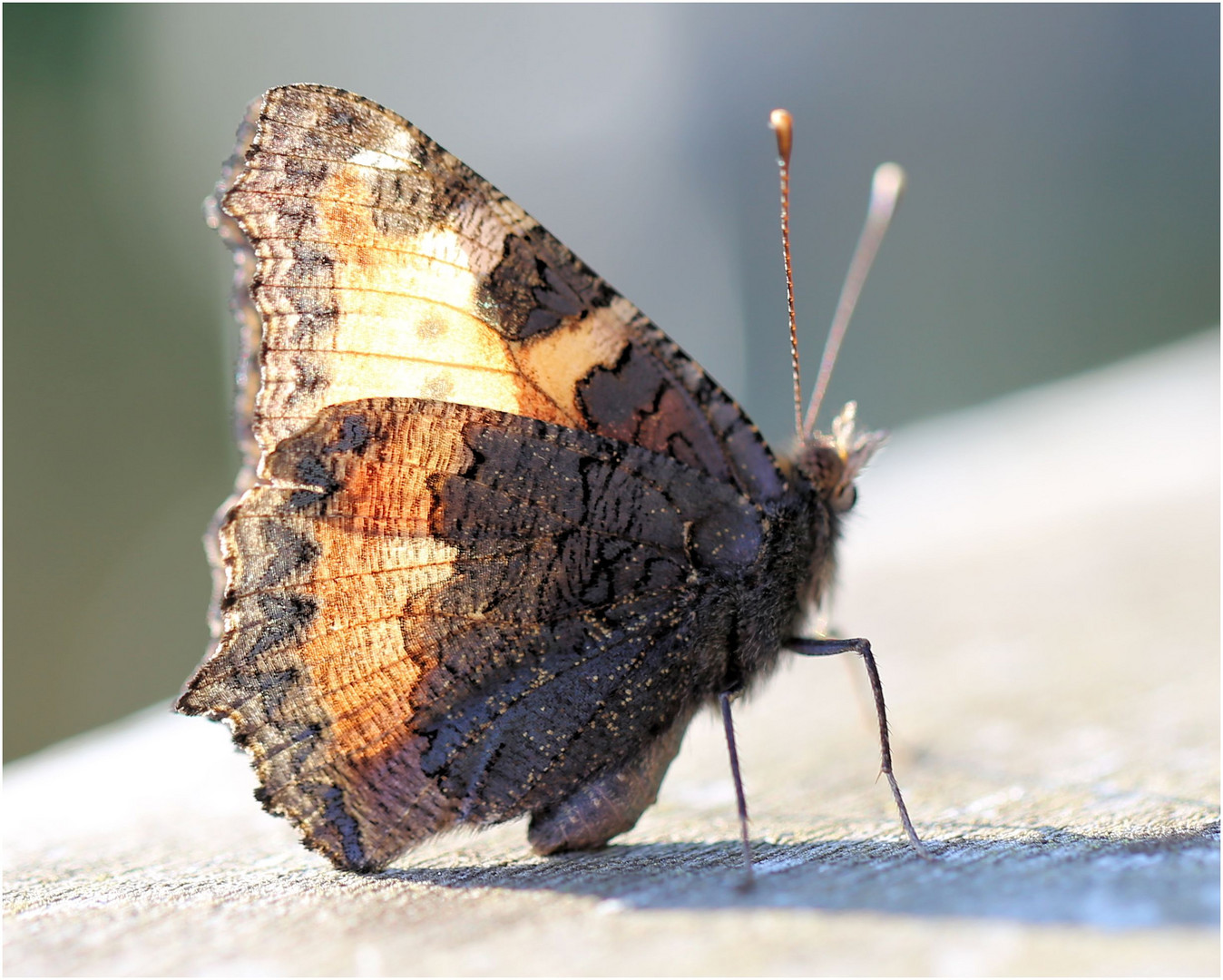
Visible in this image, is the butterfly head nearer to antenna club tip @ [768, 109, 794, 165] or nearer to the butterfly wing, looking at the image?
the butterfly wing

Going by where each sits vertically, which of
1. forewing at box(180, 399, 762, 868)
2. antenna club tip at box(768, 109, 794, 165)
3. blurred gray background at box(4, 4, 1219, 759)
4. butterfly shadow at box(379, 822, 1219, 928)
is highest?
blurred gray background at box(4, 4, 1219, 759)

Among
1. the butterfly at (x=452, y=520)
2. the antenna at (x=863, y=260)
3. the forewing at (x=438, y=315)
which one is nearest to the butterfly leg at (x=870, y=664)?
the butterfly at (x=452, y=520)

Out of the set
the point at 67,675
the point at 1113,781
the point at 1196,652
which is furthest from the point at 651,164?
the point at 1113,781

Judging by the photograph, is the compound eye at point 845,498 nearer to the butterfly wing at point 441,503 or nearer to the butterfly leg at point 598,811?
the butterfly wing at point 441,503

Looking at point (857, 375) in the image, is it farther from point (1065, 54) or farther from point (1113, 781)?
point (1113, 781)

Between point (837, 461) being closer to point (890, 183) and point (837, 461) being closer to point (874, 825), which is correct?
point (874, 825)

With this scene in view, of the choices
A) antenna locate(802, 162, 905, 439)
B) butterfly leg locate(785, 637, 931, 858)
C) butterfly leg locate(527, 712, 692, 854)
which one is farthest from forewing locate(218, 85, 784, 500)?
butterfly leg locate(527, 712, 692, 854)
